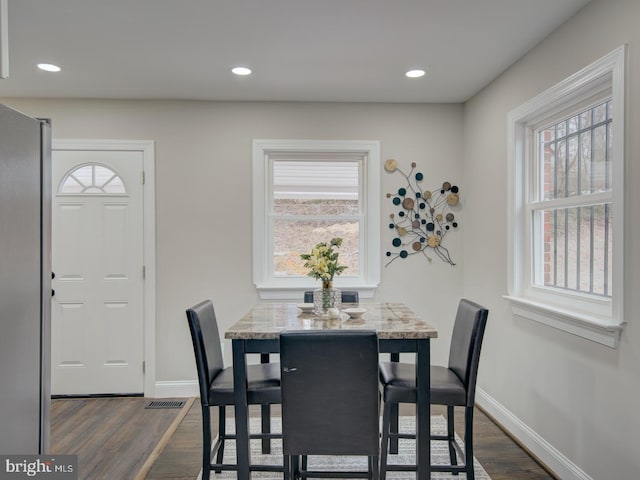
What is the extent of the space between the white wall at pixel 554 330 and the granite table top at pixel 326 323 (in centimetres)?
85

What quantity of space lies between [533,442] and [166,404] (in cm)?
272

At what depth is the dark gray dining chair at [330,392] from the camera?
1808 millimetres

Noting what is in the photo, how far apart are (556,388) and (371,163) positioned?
7.26 feet

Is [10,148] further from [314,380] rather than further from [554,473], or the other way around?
[554,473]

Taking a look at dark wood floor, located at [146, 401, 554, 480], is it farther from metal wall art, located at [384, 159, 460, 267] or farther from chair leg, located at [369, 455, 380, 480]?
metal wall art, located at [384, 159, 460, 267]

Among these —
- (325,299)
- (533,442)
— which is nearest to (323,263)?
(325,299)

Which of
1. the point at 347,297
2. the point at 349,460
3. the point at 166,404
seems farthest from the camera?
the point at 166,404

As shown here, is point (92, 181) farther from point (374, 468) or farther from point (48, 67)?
point (374, 468)

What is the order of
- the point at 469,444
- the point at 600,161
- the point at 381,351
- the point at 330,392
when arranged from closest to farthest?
the point at 330,392 → the point at 381,351 → the point at 469,444 → the point at 600,161

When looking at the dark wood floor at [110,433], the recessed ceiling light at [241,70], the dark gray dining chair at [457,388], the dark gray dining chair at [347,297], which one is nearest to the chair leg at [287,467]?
the dark gray dining chair at [457,388]

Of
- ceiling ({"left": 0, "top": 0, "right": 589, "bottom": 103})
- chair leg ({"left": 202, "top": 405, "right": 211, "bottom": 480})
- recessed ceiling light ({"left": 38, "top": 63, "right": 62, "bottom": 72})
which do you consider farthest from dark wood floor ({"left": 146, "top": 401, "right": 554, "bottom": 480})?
recessed ceiling light ({"left": 38, "top": 63, "right": 62, "bottom": 72})

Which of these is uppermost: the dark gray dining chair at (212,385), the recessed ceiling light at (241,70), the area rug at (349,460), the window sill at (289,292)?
the recessed ceiling light at (241,70)

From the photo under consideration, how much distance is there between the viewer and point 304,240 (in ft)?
13.0

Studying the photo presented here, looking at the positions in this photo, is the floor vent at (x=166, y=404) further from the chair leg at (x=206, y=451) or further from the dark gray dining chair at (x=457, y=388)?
the dark gray dining chair at (x=457, y=388)
